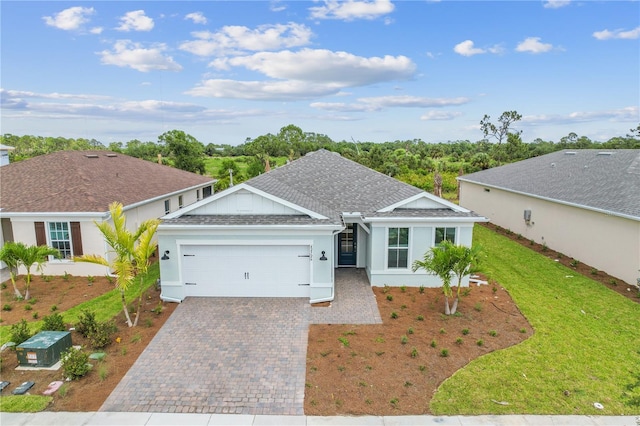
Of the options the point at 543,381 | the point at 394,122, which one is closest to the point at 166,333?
the point at 543,381

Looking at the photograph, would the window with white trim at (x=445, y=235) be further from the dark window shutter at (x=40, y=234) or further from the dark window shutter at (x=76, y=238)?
the dark window shutter at (x=40, y=234)

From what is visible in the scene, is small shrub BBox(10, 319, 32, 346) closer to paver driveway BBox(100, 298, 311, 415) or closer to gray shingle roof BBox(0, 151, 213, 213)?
paver driveway BBox(100, 298, 311, 415)

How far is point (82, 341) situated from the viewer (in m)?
9.02

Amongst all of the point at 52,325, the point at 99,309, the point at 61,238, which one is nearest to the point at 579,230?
the point at 99,309

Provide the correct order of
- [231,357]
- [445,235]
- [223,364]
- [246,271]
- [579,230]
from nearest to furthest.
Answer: [223,364] → [231,357] → [246,271] → [445,235] → [579,230]

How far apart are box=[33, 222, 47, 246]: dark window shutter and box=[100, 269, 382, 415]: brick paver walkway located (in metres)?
6.84

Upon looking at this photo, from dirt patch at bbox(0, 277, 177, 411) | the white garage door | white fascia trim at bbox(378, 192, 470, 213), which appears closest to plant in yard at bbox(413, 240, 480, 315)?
white fascia trim at bbox(378, 192, 470, 213)

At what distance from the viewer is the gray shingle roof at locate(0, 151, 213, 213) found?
13727 mm

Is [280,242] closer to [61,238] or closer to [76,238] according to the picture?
[76,238]

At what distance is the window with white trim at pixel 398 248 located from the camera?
12.4 m

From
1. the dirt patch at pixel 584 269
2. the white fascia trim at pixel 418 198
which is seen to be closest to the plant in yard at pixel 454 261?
the white fascia trim at pixel 418 198

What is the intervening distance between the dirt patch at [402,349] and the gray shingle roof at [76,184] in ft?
34.3

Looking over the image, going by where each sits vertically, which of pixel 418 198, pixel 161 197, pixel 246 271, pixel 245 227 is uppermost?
pixel 418 198

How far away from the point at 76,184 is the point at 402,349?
14.7 m
